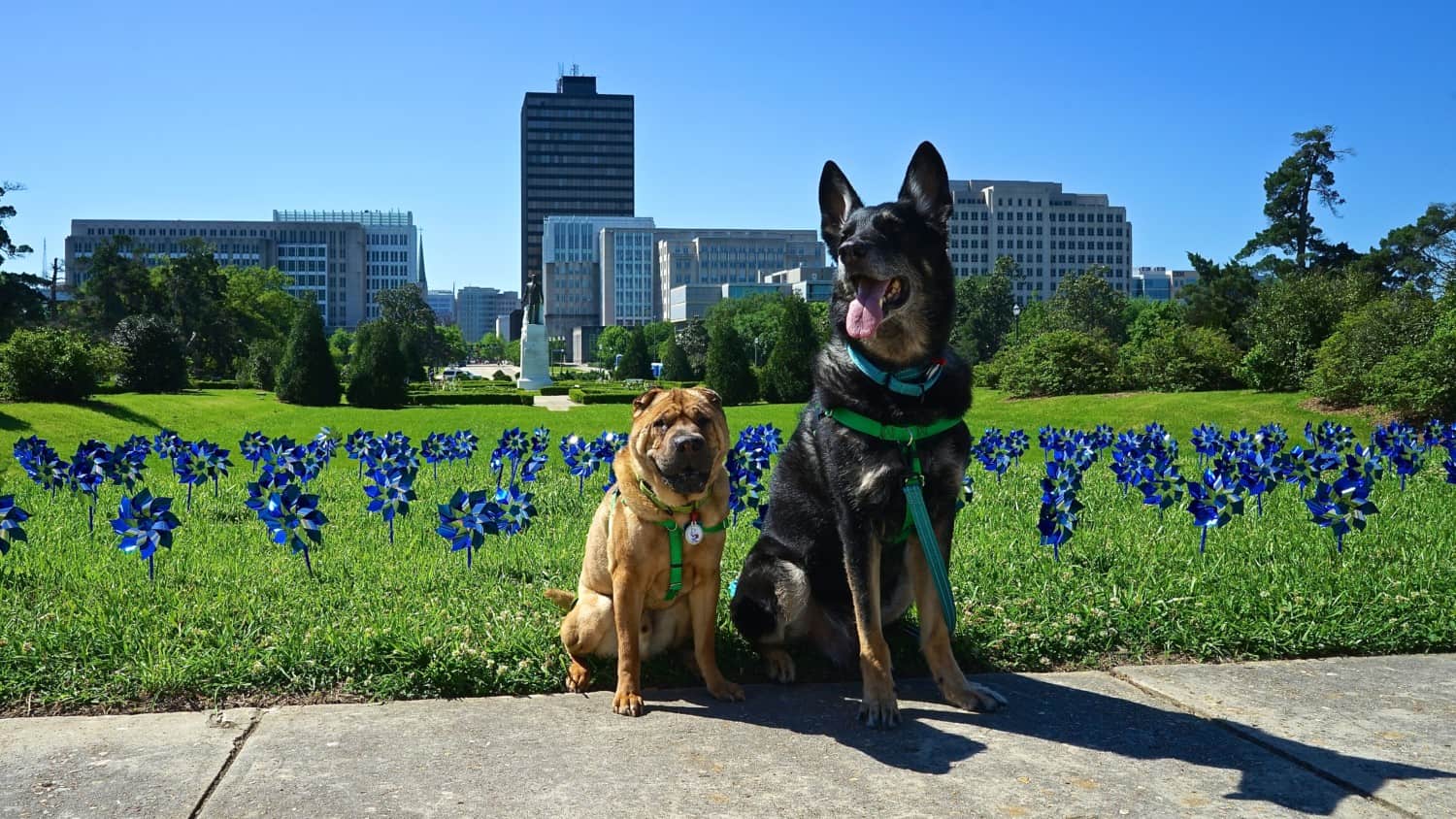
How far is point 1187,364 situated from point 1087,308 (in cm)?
4018

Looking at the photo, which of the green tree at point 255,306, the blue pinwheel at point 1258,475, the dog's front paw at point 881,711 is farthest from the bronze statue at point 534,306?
the dog's front paw at point 881,711

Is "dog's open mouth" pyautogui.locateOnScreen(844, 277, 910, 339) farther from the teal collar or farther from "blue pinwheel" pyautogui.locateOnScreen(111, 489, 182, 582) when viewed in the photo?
"blue pinwheel" pyautogui.locateOnScreen(111, 489, 182, 582)

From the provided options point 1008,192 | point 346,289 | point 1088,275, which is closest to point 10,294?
point 1088,275

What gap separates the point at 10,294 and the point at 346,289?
5043 inches

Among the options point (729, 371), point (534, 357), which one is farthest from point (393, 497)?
point (534, 357)

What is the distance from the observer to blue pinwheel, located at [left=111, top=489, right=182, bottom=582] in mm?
5266

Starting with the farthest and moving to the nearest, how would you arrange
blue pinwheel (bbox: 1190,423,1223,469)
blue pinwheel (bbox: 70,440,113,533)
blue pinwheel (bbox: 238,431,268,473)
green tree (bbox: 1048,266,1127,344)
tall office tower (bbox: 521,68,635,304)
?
tall office tower (bbox: 521,68,635,304) → green tree (bbox: 1048,266,1127,344) → blue pinwheel (bbox: 238,431,268,473) → blue pinwheel (bbox: 1190,423,1223,469) → blue pinwheel (bbox: 70,440,113,533)

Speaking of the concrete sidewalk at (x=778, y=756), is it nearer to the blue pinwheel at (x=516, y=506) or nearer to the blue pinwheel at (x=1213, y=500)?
the blue pinwheel at (x=1213, y=500)

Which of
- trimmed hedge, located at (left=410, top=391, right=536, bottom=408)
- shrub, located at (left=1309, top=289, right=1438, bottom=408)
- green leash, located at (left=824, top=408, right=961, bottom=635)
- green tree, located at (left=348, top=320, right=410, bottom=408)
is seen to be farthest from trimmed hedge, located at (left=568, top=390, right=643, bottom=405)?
green leash, located at (left=824, top=408, right=961, bottom=635)

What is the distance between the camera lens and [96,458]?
792 centimetres

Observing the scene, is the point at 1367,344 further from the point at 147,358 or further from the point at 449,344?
the point at 449,344

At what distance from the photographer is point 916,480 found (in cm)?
363

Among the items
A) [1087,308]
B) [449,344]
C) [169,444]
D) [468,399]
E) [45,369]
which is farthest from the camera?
[449,344]

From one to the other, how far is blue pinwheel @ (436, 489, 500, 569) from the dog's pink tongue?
9.63 ft
